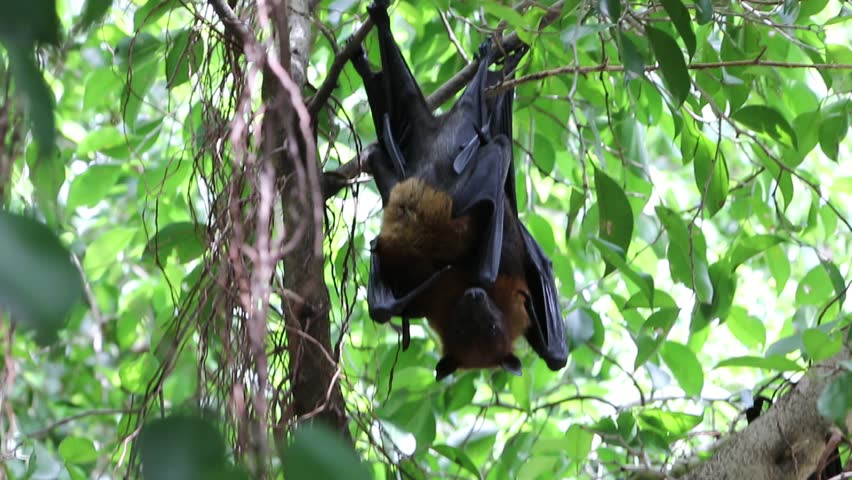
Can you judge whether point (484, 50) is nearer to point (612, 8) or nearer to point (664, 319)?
point (664, 319)

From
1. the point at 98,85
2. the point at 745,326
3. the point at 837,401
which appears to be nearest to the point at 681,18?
the point at 837,401

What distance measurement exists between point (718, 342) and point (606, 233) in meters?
5.18

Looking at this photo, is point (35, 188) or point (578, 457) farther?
point (578, 457)

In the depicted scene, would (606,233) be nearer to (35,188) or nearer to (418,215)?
(418,215)

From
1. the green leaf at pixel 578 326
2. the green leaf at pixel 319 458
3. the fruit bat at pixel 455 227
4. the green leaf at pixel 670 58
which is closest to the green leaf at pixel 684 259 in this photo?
the green leaf at pixel 578 326

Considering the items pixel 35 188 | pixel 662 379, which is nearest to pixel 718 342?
pixel 662 379

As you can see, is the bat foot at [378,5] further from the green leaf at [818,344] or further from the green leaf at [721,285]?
the green leaf at [818,344]

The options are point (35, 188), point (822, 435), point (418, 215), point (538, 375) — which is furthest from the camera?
point (538, 375)

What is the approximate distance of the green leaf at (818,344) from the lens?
234 cm

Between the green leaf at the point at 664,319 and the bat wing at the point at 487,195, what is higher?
the bat wing at the point at 487,195

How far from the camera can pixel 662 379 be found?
3223 millimetres

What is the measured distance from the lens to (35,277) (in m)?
0.57

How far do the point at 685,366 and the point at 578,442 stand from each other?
1.45ft

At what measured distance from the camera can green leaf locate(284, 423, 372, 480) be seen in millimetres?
693
